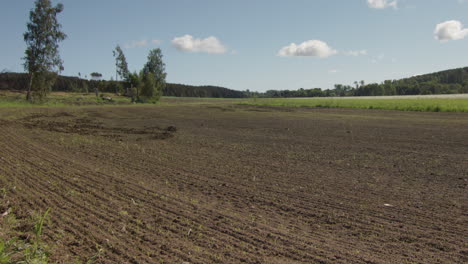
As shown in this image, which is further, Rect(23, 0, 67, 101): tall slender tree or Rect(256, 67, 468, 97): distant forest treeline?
Rect(256, 67, 468, 97): distant forest treeline

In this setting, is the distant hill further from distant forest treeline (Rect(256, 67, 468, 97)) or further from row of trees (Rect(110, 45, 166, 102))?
distant forest treeline (Rect(256, 67, 468, 97))

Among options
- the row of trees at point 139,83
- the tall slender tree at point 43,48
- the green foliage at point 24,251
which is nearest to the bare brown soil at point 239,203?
the green foliage at point 24,251

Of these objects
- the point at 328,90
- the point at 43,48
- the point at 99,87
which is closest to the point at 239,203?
the point at 43,48

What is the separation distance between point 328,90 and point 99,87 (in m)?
113

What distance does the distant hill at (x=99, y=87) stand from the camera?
87.5 meters

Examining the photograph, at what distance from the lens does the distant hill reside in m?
87.5

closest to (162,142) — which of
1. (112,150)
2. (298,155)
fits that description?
(112,150)

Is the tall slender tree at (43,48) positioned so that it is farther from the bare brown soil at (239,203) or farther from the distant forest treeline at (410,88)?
the distant forest treeline at (410,88)

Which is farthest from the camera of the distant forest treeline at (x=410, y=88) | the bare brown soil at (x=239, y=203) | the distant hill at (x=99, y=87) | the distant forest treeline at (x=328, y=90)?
the distant forest treeline at (x=410, y=88)

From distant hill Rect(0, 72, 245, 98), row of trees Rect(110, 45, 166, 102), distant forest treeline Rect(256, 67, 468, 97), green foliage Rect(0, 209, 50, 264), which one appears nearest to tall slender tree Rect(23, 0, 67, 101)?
distant hill Rect(0, 72, 245, 98)

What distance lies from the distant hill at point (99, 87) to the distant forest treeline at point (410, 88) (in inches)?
1022

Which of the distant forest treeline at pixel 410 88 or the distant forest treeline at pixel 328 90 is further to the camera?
the distant forest treeline at pixel 410 88

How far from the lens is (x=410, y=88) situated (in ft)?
392

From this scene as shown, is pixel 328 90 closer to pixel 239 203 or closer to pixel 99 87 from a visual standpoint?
pixel 99 87
